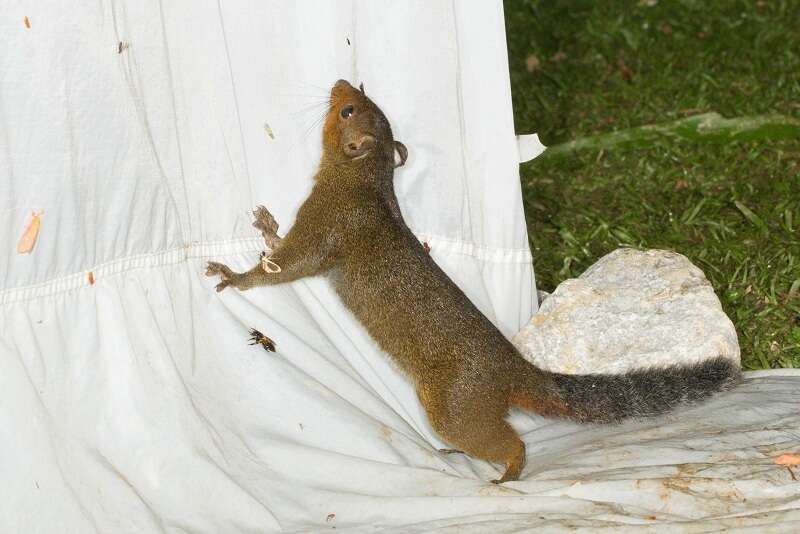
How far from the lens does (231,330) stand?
3.79m

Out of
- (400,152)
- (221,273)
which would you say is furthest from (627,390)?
(221,273)

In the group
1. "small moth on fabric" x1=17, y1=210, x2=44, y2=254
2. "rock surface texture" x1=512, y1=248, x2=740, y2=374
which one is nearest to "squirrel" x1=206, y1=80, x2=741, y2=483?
"rock surface texture" x1=512, y1=248, x2=740, y2=374

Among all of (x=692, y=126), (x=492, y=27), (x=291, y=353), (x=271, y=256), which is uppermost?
(x=492, y=27)

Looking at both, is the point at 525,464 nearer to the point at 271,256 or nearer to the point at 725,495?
the point at 725,495

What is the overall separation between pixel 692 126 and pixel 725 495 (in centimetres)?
357

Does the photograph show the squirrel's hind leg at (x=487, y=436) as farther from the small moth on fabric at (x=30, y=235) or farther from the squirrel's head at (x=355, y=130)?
the small moth on fabric at (x=30, y=235)

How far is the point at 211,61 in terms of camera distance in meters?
→ 3.82

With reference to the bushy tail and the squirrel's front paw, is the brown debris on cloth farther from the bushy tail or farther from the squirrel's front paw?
the bushy tail

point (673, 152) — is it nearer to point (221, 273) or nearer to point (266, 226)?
point (266, 226)

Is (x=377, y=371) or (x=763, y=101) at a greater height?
(x=763, y=101)

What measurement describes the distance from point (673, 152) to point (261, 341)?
341 cm

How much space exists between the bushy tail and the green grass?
→ 72cm

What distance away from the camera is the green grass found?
5.07 meters

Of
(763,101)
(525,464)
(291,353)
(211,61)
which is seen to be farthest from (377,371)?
(763,101)
